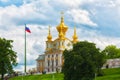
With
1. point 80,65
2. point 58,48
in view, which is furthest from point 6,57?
point 58,48

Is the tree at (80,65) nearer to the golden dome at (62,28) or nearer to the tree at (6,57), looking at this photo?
the tree at (6,57)

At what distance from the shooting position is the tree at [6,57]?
112188 millimetres

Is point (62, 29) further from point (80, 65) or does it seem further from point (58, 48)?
point (80, 65)

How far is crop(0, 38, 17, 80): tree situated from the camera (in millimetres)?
112188

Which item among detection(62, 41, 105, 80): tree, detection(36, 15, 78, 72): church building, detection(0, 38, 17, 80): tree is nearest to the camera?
detection(62, 41, 105, 80): tree

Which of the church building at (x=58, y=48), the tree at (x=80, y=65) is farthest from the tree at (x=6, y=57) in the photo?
the church building at (x=58, y=48)

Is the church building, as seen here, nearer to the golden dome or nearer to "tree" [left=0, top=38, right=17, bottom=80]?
the golden dome

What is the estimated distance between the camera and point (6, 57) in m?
113

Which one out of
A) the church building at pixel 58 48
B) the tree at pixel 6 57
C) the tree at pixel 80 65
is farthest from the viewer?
the church building at pixel 58 48

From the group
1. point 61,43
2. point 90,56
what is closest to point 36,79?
point 90,56

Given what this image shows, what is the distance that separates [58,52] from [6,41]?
269 feet

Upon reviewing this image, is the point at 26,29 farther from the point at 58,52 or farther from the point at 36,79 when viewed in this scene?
the point at 58,52

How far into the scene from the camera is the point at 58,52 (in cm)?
19488

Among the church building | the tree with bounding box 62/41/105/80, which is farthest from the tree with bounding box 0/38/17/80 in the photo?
the church building
